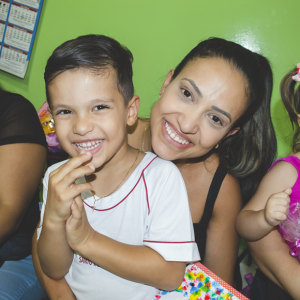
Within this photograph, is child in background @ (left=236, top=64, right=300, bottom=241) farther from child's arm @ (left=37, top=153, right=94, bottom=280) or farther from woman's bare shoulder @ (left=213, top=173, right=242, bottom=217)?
child's arm @ (left=37, top=153, right=94, bottom=280)

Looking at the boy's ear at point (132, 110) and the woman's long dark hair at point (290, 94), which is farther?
the woman's long dark hair at point (290, 94)

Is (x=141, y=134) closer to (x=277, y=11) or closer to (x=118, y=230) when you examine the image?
(x=118, y=230)

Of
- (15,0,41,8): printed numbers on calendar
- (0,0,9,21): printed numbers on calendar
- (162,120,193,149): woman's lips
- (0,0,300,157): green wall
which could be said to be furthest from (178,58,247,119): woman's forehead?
(0,0,9,21): printed numbers on calendar

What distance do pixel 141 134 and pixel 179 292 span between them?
818mm

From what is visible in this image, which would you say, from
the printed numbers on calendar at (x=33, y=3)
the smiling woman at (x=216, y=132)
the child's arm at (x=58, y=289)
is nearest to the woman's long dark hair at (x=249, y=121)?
the smiling woman at (x=216, y=132)

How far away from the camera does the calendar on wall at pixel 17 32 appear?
214cm

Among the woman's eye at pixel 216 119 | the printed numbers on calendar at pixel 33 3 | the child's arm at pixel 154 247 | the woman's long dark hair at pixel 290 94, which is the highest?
the woman's long dark hair at pixel 290 94

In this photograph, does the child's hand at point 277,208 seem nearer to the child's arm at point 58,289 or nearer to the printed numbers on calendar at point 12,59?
the child's arm at point 58,289

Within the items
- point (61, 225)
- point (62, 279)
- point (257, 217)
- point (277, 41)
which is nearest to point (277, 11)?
point (277, 41)

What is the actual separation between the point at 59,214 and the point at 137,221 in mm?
283

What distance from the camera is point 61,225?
0.86 metres

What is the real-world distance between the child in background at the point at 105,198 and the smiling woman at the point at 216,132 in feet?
0.53

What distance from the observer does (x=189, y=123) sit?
1.04 metres

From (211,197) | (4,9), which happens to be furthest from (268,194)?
(4,9)
